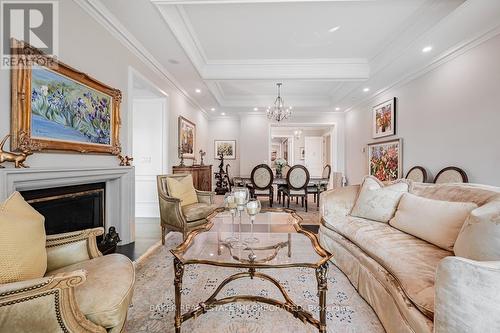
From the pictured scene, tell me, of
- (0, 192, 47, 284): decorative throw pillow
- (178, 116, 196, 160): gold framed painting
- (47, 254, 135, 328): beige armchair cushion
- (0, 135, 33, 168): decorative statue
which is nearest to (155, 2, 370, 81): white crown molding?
(178, 116, 196, 160): gold framed painting

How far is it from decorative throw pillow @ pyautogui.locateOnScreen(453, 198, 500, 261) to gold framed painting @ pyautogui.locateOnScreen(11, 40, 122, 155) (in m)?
2.89

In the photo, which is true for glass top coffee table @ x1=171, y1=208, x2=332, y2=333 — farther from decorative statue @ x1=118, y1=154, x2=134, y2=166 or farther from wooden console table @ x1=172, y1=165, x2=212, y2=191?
wooden console table @ x1=172, y1=165, x2=212, y2=191

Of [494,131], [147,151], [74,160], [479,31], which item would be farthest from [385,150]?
[74,160]

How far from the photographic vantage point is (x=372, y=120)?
17.2 feet

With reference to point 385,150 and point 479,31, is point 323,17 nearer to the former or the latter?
point 479,31

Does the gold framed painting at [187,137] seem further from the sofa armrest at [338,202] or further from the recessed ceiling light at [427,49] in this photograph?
the recessed ceiling light at [427,49]

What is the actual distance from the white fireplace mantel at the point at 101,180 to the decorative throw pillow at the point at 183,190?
0.48 metres

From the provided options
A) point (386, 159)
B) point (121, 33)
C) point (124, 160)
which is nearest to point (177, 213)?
point (124, 160)

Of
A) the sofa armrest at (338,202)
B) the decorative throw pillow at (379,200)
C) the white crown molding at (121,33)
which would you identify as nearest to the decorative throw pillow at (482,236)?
the decorative throw pillow at (379,200)

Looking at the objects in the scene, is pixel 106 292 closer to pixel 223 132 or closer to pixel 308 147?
pixel 223 132

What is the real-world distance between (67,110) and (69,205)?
0.90m

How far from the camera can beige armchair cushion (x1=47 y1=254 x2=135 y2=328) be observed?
3.47ft

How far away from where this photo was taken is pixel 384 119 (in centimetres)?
472

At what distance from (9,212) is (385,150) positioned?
526 centimetres
